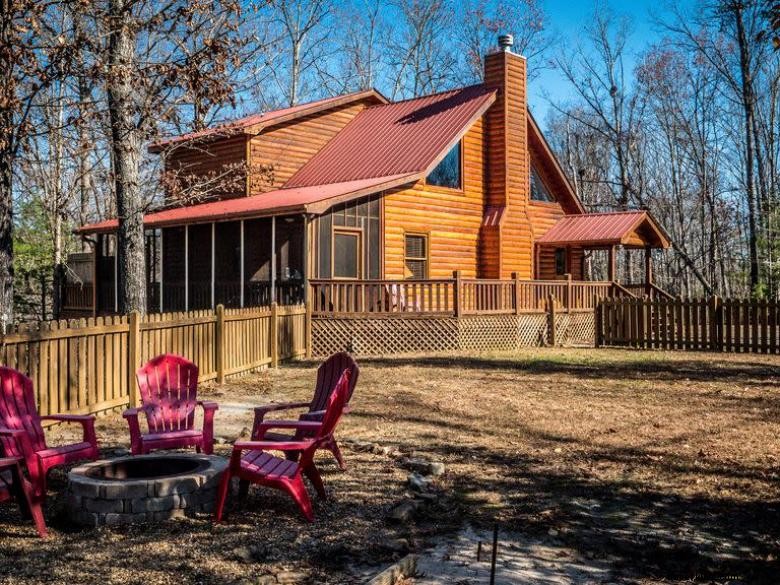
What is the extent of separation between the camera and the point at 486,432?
9.01m

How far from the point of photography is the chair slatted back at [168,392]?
7.18m

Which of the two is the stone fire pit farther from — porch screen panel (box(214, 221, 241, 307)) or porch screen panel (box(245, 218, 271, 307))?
porch screen panel (box(214, 221, 241, 307))

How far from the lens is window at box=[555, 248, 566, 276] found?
27.3m

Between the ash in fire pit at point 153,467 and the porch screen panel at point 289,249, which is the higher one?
the porch screen panel at point 289,249

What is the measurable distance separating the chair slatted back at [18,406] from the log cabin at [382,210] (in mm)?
12819

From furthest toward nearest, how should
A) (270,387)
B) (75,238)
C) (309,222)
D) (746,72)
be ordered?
1. (75,238)
2. (746,72)
3. (309,222)
4. (270,387)

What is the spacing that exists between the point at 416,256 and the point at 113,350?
44.6ft

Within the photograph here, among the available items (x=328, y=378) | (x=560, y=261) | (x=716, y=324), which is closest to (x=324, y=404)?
(x=328, y=378)

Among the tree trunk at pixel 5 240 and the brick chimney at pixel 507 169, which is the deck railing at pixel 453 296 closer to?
the brick chimney at pixel 507 169

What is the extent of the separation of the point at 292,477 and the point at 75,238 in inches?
1332

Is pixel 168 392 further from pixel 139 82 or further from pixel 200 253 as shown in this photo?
pixel 200 253

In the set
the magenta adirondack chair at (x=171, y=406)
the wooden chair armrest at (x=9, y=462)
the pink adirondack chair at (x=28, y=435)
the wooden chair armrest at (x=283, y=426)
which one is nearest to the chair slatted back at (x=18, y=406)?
the pink adirondack chair at (x=28, y=435)

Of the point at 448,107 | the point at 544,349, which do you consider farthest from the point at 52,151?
the point at 544,349

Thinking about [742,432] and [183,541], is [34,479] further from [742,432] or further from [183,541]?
[742,432]
